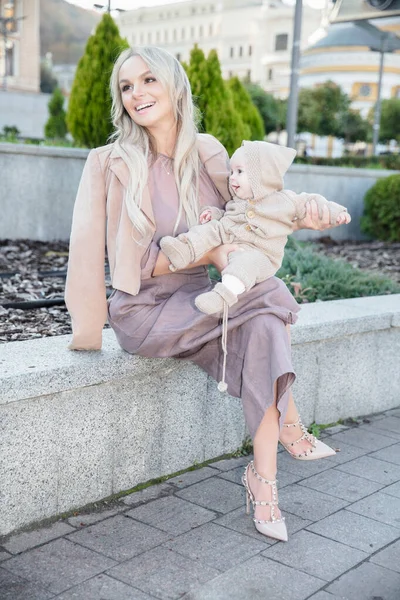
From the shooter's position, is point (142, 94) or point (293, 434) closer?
point (142, 94)

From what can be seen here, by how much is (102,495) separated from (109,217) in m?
1.16

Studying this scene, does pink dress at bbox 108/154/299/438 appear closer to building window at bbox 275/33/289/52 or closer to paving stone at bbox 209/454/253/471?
paving stone at bbox 209/454/253/471

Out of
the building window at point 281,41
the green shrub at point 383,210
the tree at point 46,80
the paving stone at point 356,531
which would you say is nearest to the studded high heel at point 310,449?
Answer: the paving stone at point 356,531

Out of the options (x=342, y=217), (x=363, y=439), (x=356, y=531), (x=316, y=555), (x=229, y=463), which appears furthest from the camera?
(x=363, y=439)

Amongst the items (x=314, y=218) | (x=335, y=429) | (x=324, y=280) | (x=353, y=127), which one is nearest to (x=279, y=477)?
(x=335, y=429)

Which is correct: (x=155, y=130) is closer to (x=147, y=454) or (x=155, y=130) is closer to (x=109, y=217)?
(x=109, y=217)

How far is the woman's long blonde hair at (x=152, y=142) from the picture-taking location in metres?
3.15

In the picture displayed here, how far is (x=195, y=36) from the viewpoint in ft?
358

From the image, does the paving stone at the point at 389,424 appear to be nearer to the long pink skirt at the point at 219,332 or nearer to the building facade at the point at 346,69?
the long pink skirt at the point at 219,332

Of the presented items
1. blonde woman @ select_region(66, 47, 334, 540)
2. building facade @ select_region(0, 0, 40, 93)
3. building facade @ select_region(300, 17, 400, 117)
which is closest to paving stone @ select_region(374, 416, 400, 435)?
blonde woman @ select_region(66, 47, 334, 540)

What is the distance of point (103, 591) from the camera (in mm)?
2564

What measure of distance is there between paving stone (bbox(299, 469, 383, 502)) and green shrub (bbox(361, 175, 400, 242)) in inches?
271

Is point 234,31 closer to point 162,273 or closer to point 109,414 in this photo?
point 162,273

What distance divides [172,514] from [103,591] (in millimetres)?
659
